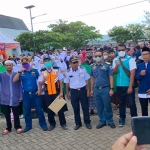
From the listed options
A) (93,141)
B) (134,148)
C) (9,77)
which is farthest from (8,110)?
(134,148)

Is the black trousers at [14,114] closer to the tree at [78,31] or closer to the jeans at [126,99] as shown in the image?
the jeans at [126,99]

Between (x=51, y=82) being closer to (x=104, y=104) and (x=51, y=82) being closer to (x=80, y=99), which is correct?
(x=80, y=99)

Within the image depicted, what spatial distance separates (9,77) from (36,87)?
0.67 metres

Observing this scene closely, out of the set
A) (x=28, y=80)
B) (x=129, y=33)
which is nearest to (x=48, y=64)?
(x=28, y=80)

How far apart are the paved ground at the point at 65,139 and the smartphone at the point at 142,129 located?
3633 millimetres

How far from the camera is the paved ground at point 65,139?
15.2ft

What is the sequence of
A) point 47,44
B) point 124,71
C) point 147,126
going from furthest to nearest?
1. point 47,44
2. point 124,71
3. point 147,126

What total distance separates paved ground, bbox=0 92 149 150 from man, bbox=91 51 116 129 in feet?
0.86

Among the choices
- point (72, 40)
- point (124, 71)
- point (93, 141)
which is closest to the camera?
point (93, 141)

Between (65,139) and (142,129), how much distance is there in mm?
4252

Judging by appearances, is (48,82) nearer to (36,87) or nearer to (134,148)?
(36,87)

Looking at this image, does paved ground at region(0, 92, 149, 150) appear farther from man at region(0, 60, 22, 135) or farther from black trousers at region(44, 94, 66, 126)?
man at region(0, 60, 22, 135)

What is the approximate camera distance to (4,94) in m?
5.61

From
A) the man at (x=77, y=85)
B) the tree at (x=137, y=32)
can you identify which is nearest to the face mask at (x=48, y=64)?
the man at (x=77, y=85)
